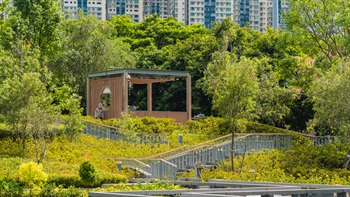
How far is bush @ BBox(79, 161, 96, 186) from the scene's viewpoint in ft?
72.3

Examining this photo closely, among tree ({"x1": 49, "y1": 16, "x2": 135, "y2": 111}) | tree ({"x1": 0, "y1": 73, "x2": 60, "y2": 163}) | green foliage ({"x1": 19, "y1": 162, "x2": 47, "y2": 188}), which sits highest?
tree ({"x1": 49, "y1": 16, "x2": 135, "y2": 111})

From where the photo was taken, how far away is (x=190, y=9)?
A: 161 metres

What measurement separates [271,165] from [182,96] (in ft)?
82.6

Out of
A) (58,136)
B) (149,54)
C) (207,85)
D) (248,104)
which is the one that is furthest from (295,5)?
(149,54)

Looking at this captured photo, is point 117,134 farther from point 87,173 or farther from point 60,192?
point 60,192

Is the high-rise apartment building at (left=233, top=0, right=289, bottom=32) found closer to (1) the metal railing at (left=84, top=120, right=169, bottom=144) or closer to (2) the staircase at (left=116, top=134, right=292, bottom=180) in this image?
(2) the staircase at (left=116, top=134, right=292, bottom=180)

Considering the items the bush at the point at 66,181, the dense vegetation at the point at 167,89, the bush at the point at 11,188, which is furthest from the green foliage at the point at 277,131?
the bush at the point at 11,188

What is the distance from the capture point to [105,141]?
103ft

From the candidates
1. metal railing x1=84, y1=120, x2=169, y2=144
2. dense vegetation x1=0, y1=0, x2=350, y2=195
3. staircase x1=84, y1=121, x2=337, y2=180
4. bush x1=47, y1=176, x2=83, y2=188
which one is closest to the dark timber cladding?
dense vegetation x1=0, y1=0, x2=350, y2=195

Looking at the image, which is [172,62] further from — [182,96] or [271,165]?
[271,165]

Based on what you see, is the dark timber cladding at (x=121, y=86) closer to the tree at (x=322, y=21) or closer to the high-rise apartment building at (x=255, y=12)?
the tree at (x=322, y=21)

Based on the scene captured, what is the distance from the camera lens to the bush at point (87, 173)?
22.0 meters

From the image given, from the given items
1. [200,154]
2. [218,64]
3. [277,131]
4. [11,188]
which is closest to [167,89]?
[218,64]

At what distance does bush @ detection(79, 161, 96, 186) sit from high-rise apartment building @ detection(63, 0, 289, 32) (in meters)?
132
